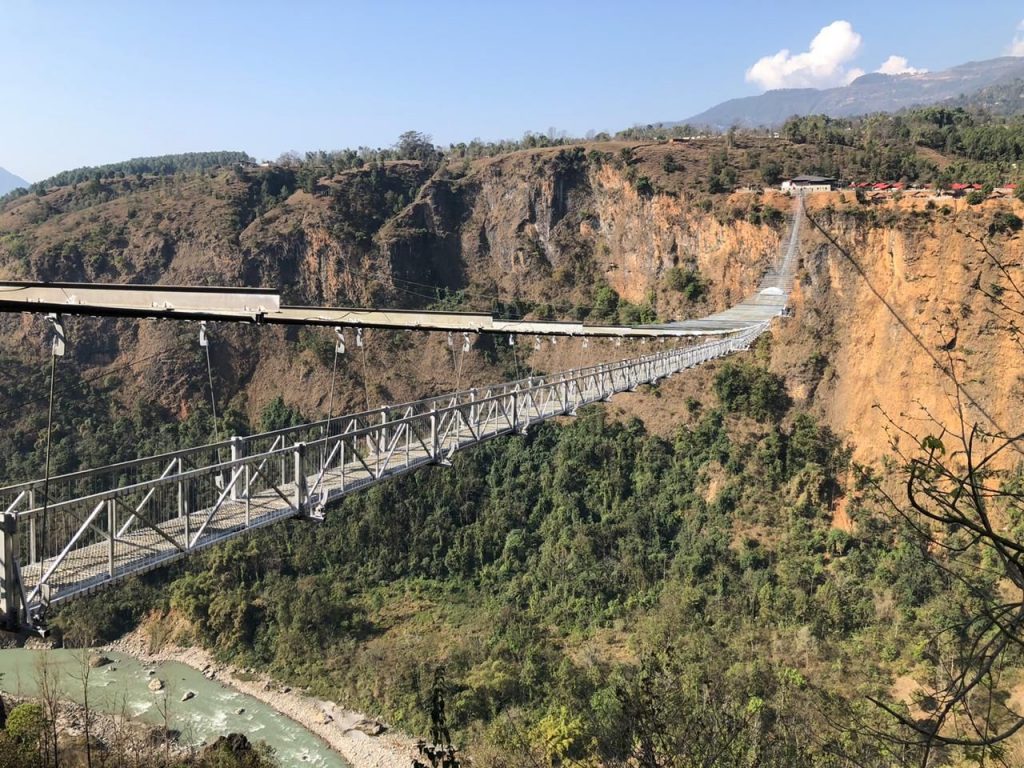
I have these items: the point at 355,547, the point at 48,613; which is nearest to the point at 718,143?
the point at 355,547

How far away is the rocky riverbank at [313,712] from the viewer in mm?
14348

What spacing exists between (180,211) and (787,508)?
82.9 ft

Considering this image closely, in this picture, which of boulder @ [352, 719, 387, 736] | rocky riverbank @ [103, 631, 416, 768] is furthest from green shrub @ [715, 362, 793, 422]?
boulder @ [352, 719, 387, 736]

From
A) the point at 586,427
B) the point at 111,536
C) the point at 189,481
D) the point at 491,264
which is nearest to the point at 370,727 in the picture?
the point at 586,427

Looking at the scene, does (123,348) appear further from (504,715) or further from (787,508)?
(787,508)

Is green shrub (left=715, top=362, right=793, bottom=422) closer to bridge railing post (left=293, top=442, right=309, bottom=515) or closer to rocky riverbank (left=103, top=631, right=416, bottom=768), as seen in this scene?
rocky riverbank (left=103, top=631, right=416, bottom=768)

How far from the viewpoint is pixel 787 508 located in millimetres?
17562

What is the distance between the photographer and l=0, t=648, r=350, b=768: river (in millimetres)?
14992

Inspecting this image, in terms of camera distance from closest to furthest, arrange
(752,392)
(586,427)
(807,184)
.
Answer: (752,392) < (807,184) < (586,427)

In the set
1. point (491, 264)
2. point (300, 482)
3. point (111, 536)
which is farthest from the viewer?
point (491, 264)

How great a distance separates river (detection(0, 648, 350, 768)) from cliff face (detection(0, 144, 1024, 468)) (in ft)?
29.0

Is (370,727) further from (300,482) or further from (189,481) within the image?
(189,481)

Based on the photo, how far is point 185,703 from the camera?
16484 millimetres

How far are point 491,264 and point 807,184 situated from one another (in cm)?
1329
